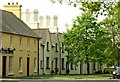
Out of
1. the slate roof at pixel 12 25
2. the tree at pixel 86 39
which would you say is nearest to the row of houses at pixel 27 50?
the slate roof at pixel 12 25

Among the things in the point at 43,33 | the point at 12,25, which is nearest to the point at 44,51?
the point at 43,33

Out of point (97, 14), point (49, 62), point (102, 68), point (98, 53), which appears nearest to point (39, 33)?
point (49, 62)

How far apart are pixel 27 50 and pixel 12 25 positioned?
4491mm

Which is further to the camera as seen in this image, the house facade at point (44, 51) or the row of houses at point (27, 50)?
the house facade at point (44, 51)

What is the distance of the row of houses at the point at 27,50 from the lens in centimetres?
5775

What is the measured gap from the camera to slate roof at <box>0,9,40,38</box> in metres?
58.8

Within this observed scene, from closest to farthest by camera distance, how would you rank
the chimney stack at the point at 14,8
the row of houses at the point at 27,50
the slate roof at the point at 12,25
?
the row of houses at the point at 27,50 → the slate roof at the point at 12,25 → the chimney stack at the point at 14,8

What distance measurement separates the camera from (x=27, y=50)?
64.8m

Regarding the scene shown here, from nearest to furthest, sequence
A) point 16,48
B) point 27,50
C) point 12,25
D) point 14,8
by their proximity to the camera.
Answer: point 16,48 < point 12,25 < point 27,50 < point 14,8

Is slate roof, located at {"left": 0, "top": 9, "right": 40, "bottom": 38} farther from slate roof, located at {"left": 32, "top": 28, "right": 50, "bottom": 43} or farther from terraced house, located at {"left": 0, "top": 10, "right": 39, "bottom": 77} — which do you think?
slate roof, located at {"left": 32, "top": 28, "right": 50, "bottom": 43}

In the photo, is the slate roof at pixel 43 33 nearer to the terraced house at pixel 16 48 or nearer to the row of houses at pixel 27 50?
the row of houses at pixel 27 50

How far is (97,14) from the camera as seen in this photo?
830 inches

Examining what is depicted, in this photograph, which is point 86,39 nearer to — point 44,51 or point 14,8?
point 44,51

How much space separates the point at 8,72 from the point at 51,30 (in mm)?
24331
